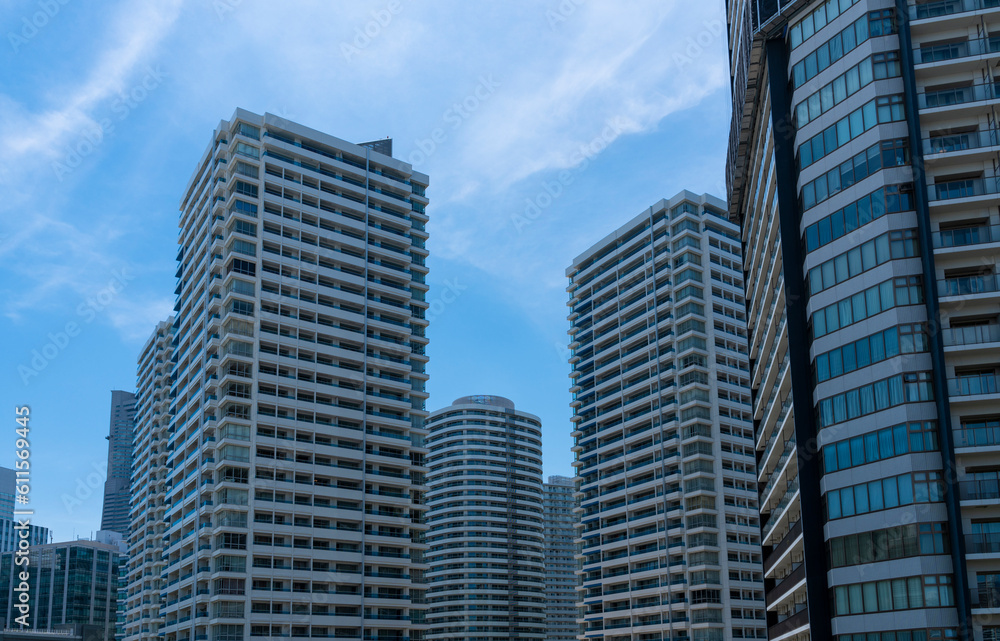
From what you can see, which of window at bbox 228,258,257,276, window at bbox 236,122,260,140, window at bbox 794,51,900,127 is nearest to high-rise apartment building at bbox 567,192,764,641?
window at bbox 228,258,257,276

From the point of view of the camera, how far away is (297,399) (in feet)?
363

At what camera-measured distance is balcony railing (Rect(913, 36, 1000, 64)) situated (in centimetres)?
6172

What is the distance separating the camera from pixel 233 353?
109 metres

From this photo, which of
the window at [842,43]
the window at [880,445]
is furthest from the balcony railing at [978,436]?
the window at [842,43]

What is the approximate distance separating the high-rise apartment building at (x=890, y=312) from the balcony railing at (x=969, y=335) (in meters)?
0.09

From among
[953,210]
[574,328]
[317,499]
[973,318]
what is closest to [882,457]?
[973,318]

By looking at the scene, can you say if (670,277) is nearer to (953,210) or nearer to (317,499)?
(317,499)

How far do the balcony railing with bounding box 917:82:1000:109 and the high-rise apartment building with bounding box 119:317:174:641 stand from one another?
10407 cm

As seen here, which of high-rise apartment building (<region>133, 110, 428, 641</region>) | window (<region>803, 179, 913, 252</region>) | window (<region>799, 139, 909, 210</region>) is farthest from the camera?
high-rise apartment building (<region>133, 110, 428, 641</region>)

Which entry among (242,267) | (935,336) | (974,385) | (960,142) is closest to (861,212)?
(960,142)

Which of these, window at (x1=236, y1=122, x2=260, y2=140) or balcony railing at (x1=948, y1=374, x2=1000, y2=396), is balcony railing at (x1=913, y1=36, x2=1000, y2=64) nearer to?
balcony railing at (x1=948, y1=374, x2=1000, y2=396)

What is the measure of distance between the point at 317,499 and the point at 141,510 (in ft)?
246

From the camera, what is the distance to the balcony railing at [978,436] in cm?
5600

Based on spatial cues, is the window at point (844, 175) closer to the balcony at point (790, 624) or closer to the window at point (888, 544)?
the window at point (888, 544)
